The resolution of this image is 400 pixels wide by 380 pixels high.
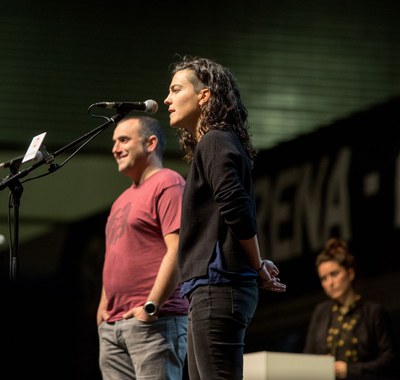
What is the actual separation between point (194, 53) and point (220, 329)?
497 cm

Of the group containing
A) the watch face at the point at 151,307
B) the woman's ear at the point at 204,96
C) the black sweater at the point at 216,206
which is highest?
the woman's ear at the point at 204,96

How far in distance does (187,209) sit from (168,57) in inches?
185

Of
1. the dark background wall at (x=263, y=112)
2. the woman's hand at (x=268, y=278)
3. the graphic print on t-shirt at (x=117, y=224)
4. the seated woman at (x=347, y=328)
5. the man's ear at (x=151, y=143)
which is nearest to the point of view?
the woman's hand at (x=268, y=278)

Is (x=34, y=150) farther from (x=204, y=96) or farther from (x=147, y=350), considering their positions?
(x=147, y=350)

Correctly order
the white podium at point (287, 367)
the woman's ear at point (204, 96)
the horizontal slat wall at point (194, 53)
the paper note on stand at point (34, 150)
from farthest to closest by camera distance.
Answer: the horizontal slat wall at point (194, 53), the white podium at point (287, 367), the paper note on stand at point (34, 150), the woman's ear at point (204, 96)

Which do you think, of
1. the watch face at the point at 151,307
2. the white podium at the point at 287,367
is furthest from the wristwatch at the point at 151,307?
the white podium at the point at 287,367

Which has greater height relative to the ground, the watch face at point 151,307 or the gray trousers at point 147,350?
the watch face at point 151,307

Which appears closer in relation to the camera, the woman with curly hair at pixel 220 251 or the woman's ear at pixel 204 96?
the woman with curly hair at pixel 220 251

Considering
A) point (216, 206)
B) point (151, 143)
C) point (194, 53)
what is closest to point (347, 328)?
point (151, 143)

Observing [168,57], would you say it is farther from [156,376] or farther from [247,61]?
[156,376]

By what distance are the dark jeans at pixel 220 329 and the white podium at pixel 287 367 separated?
1.52 metres

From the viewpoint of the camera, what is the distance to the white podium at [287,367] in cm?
439

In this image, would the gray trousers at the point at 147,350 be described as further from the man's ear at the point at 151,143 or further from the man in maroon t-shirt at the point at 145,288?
the man's ear at the point at 151,143

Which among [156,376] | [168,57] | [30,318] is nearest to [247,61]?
[168,57]
